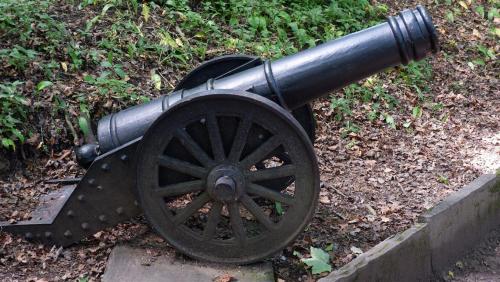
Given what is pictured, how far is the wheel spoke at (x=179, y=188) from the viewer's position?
4.46 meters

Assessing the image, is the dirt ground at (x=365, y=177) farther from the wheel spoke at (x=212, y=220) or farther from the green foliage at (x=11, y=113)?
the wheel spoke at (x=212, y=220)

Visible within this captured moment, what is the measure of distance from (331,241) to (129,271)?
151cm

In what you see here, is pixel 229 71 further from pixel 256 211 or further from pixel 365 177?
pixel 365 177

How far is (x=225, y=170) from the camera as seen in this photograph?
14.5 feet

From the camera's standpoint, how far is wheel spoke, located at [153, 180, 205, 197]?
4.46 metres

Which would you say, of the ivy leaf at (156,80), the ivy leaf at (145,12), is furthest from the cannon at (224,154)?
the ivy leaf at (145,12)

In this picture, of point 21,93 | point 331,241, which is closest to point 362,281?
point 331,241

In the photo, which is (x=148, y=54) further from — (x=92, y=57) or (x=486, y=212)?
(x=486, y=212)

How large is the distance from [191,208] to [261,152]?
581 mm

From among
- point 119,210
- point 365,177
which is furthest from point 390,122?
point 119,210

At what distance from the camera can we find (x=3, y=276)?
454 cm

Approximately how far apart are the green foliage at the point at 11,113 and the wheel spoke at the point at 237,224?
2.10 metres

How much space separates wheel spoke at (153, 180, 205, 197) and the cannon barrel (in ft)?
1.42

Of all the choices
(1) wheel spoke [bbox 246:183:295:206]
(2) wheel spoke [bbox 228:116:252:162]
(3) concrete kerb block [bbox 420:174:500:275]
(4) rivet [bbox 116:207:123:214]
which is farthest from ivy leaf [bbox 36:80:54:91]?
(3) concrete kerb block [bbox 420:174:500:275]
